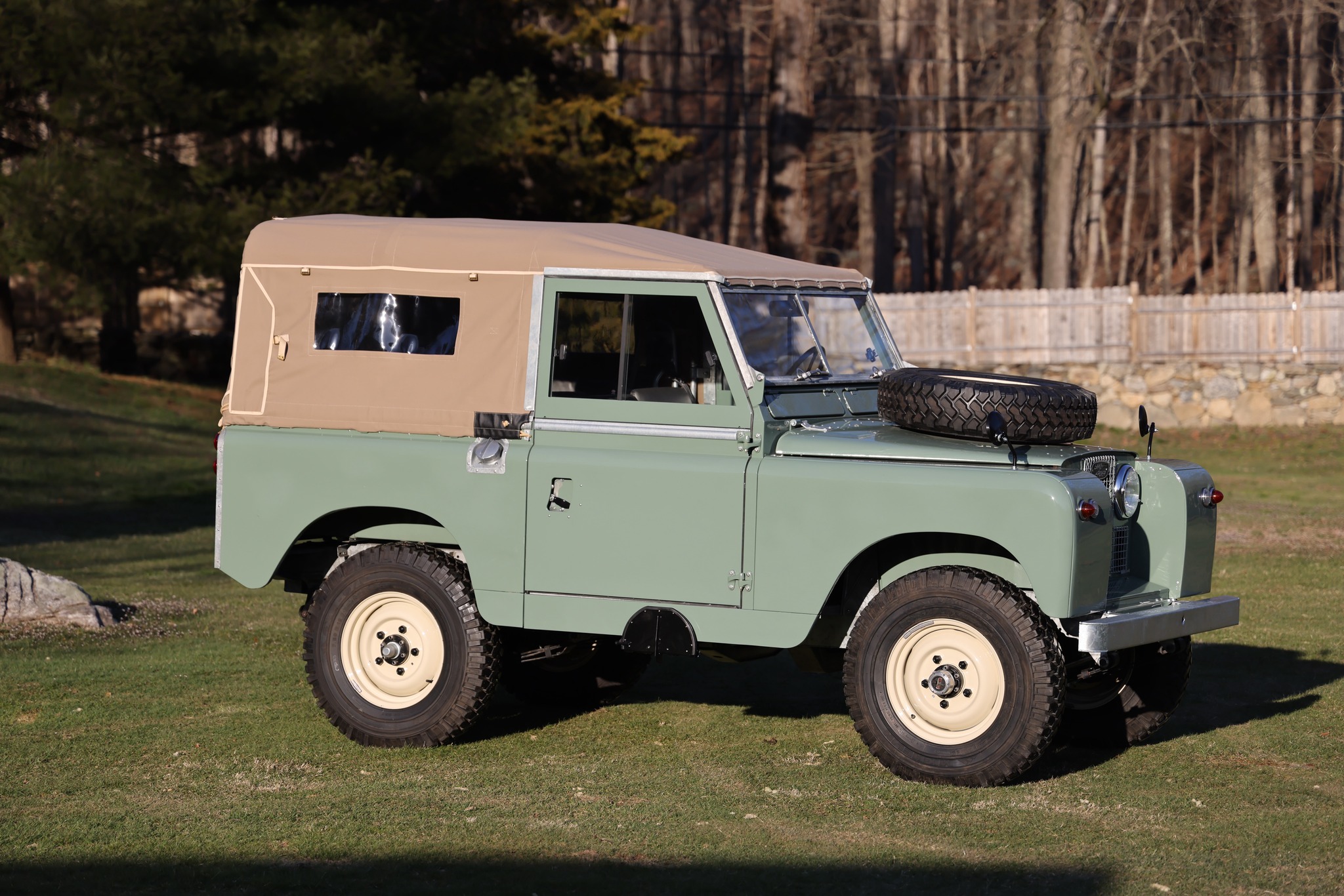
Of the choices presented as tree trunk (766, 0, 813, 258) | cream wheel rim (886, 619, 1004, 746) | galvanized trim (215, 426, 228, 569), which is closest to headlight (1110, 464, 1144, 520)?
cream wheel rim (886, 619, 1004, 746)

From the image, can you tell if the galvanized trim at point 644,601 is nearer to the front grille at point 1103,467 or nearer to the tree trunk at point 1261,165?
the front grille at point 1103,467

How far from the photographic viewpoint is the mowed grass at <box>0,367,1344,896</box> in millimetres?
5855

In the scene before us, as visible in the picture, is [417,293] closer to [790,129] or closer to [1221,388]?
[1221,388]

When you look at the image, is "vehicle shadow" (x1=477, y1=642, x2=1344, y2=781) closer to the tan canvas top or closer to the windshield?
the tan canvas top

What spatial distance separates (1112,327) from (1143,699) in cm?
2244

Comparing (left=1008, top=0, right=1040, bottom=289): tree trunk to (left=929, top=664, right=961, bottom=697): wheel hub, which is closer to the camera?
(left=929, top=664, right=961, bottom=697): wheel hub

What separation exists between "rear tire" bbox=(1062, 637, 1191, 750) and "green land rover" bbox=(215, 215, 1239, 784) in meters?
0.01

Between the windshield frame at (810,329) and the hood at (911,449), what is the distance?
0.33 m

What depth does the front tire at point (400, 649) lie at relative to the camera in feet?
25.5

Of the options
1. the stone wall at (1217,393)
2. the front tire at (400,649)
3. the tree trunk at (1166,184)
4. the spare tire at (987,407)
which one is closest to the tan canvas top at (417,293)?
the front tire at (400,649)

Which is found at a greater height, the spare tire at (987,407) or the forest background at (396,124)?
the forest background at (396,124)

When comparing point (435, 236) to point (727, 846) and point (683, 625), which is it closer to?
point (683, 625)

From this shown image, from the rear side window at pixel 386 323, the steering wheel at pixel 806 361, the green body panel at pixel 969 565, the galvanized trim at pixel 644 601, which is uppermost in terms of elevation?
the rear side window at pixel 386 323

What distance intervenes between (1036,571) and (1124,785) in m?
1.25
